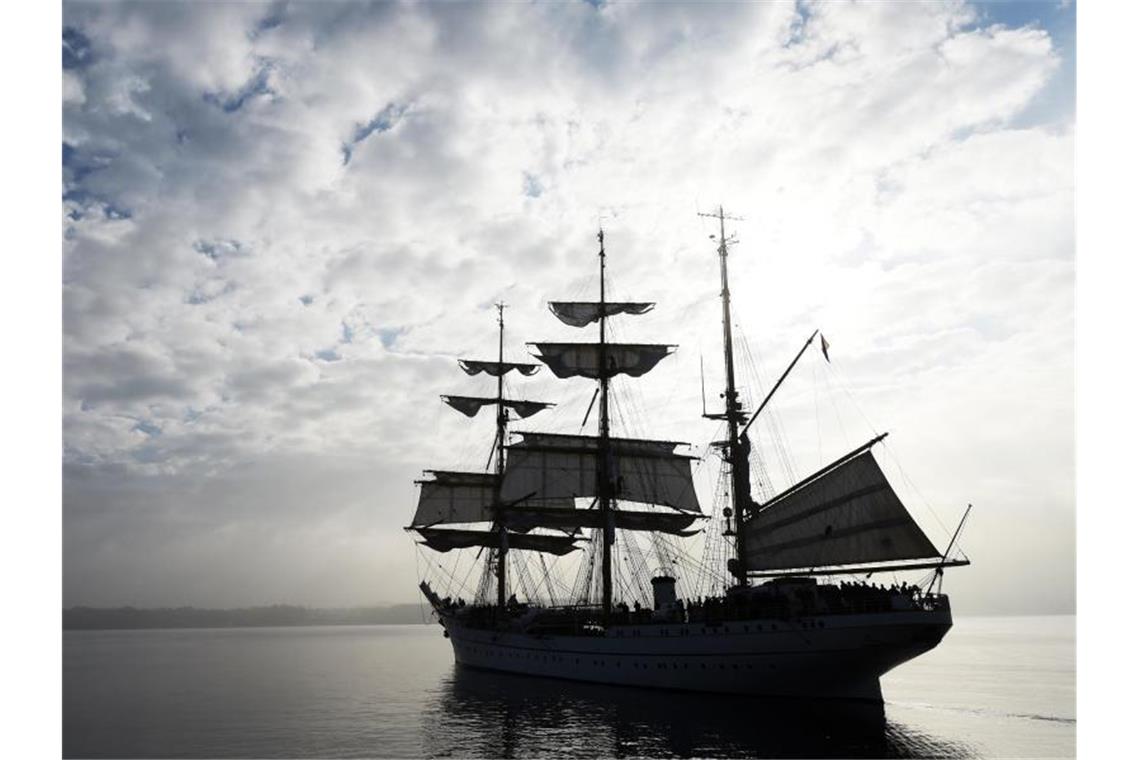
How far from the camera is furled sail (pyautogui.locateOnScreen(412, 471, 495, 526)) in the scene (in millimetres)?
79000

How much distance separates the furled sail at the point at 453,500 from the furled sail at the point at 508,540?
299 cm

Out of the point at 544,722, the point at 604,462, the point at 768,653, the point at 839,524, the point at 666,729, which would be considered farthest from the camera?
the point at 604,462

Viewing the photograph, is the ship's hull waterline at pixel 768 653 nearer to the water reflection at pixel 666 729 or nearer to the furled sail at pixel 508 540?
the water reflection at pixel 666 729

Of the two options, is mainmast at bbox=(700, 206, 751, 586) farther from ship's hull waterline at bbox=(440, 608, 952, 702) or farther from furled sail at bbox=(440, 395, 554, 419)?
furled sail at bbox=(440, 395, 554, 419)

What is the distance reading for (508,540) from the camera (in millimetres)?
71875

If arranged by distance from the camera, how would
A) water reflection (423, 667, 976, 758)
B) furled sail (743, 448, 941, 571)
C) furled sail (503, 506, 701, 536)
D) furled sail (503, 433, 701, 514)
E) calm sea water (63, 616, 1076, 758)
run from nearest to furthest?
water reflection (423, 667, 976, 758), calm sea water (63, 616, 1076, 758), furled sail (743, 448, 941, 571), furled sail (503, 506, 701, 536), furled sail (503, 433, 701, 514)

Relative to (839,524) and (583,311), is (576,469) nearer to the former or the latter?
(583,311)

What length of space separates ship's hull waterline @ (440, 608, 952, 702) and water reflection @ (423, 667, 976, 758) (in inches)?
32.8

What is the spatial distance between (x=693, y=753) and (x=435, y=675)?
53.9 metres

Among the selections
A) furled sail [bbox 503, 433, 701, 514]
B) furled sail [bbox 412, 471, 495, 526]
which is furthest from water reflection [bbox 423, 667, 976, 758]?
furled sail [bbox 412, 471, 495, 526]

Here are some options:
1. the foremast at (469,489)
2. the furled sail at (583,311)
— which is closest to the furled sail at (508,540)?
the foremast at (469,489)

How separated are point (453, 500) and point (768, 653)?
44639mm

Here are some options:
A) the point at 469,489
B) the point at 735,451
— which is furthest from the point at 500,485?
the point at 735,451
